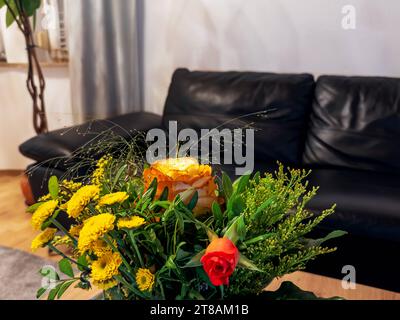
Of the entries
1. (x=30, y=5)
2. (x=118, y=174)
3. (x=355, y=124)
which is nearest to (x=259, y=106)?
(x=355, y=124)

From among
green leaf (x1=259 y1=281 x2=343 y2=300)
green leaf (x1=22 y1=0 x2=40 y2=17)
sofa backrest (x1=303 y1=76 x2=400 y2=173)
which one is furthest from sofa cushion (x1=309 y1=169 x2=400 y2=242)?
green leaf (x1=22 y1=0 x2=40 y2=17)

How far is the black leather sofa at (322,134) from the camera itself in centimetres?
155

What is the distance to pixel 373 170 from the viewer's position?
185 centimetres

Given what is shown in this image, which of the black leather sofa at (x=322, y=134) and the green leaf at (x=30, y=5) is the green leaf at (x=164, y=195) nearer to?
the black leather sofa at (x=322, y=134)

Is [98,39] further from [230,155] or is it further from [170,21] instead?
[230,155]

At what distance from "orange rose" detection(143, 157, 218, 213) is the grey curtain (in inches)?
70.9

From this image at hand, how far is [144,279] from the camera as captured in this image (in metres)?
0.68

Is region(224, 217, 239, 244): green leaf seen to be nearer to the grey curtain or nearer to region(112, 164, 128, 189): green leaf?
region(112, 164, 128, 189): green leaf

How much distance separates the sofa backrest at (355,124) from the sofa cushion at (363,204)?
16 cm

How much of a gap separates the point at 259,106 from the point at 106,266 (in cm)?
150

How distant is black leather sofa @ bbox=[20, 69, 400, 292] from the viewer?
1.55 meters
